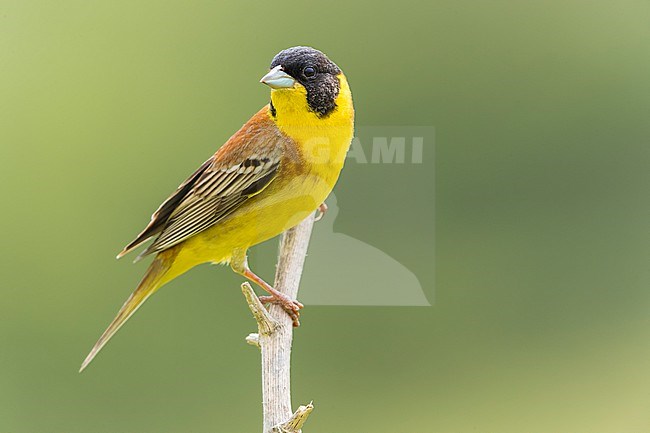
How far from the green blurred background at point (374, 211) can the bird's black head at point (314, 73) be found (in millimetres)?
250

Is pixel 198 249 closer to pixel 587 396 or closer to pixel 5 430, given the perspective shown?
pixel 5 430

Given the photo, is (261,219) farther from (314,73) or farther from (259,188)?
(314,73)

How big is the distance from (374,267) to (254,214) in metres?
0.43

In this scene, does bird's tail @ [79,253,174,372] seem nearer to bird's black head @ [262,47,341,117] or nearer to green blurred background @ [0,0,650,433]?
green blurred background @ [0,0,650,433]

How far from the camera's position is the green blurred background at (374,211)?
2.17 meters

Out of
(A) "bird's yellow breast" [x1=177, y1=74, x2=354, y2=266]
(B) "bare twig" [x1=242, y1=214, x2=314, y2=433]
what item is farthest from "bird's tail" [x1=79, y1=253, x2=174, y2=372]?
(B) "bare twig" [x1=242, y1=214, x2=314, y2=433]

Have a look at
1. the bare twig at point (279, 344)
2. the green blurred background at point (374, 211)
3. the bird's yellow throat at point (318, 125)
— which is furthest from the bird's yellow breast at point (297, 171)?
the green blurred background at point (374, 211)

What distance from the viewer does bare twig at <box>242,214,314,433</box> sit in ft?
5.10

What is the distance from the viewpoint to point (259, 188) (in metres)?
1.83

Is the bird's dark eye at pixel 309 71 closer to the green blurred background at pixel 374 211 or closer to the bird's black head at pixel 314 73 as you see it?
the bird's black head at pixel 314 73

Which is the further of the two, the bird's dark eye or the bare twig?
the bird's dark eye

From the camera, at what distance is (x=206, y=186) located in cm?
185

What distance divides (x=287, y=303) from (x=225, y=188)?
10.6 inches

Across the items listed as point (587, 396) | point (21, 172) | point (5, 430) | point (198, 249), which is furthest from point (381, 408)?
point (21, 172)
